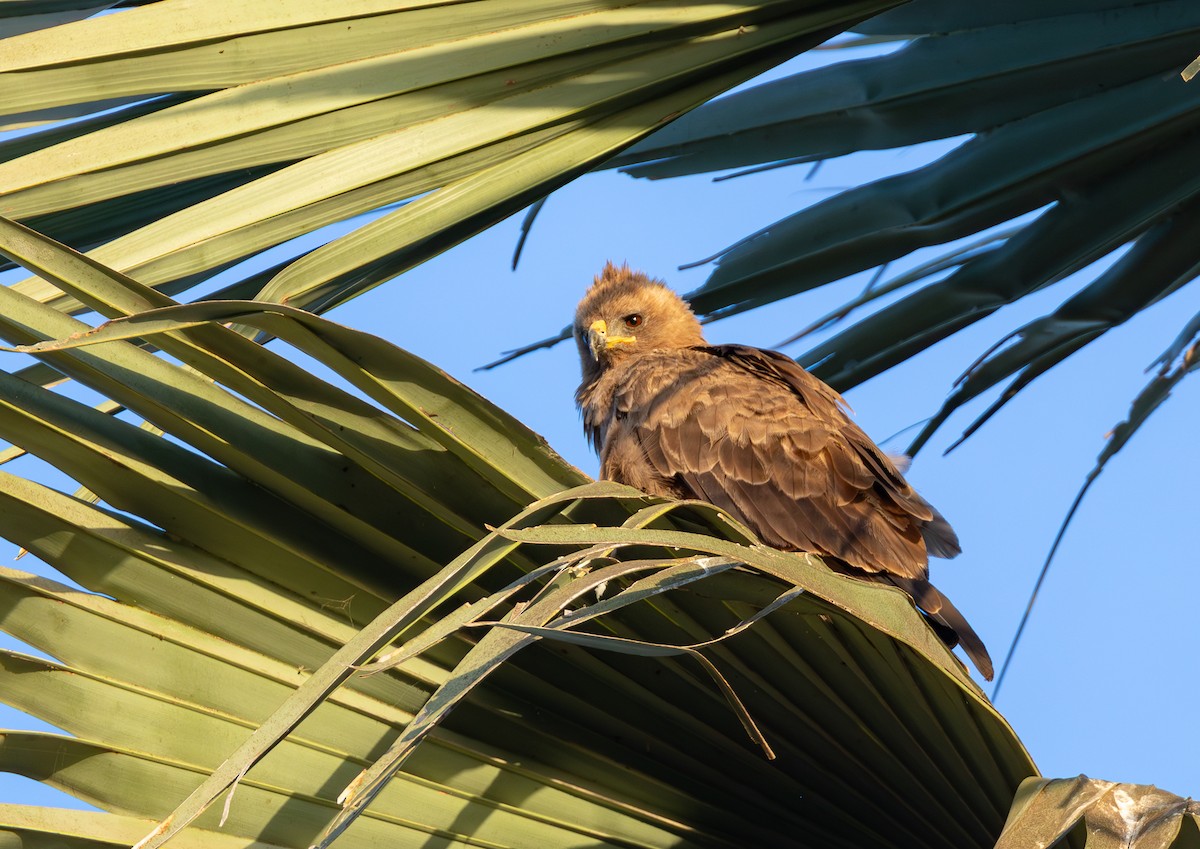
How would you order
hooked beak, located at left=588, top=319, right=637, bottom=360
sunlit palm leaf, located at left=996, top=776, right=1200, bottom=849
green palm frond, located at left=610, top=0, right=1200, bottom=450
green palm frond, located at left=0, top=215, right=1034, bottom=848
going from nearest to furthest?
sunlit palm leaf, located at left=996, top=776, right=1200, bottom=849, green palm frond, located at left=0, top=215, right=1034, bottom=848, green palm frond, located at left=610, top=0, right=1200, bottom=450, hooked beak, located at left=588, top=319, right=637, bottom=360

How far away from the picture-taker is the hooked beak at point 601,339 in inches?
188

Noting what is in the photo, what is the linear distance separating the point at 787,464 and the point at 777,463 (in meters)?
0.03

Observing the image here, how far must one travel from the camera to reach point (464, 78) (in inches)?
81.4

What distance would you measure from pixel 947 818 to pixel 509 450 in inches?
34.1

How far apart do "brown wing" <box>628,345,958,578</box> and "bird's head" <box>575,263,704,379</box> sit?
1.29 meters

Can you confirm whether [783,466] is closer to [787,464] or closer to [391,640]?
[787,464]

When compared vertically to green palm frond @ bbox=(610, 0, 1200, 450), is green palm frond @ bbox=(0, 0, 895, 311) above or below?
below

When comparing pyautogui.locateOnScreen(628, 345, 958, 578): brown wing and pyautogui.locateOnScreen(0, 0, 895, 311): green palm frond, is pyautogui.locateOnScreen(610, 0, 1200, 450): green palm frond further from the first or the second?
pyautogui.locateOnScreen(0, 0, 895, 311): green palm frond

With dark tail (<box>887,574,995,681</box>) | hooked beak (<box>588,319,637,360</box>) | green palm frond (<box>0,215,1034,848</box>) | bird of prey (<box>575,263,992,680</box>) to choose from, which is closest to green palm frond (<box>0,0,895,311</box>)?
green palm frond (<box>0,215,1034,848</box>)

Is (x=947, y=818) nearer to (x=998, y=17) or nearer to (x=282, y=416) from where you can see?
(x=282, y=416)

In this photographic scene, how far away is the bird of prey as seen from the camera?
9.64ft

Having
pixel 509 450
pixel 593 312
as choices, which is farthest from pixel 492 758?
pixel 593 312

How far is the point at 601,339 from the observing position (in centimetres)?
477

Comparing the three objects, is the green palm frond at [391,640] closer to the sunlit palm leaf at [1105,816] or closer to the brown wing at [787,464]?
the sunlit palm leaf at [1105,816]
